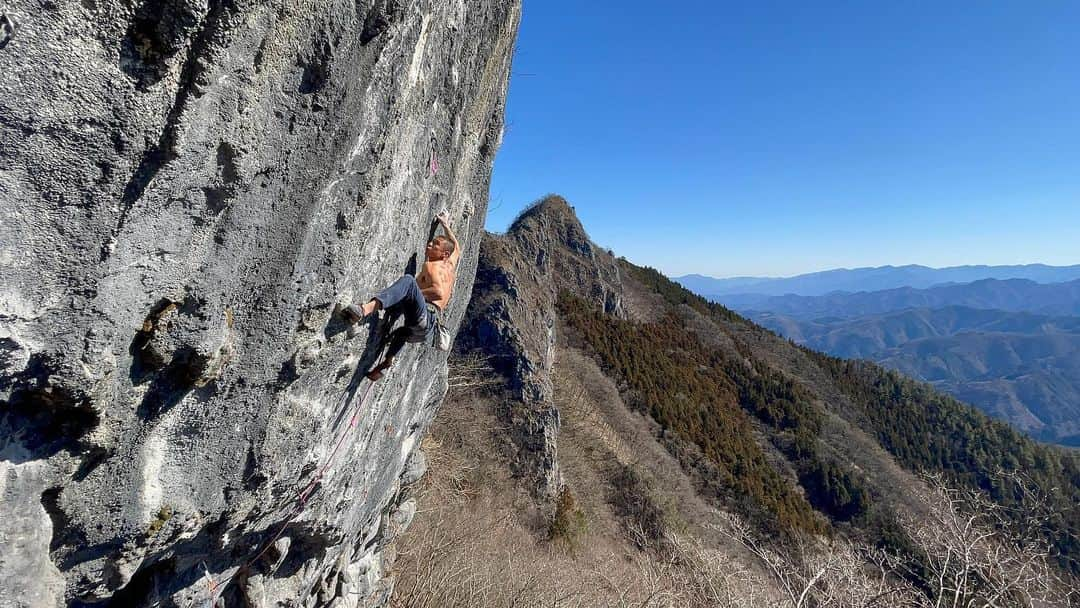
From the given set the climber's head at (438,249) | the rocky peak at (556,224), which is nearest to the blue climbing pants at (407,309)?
the climber's head at (438,249)

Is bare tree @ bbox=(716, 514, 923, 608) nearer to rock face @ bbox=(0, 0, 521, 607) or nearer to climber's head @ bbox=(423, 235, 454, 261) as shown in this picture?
climber's head @ bbox=(423, 235, 454, 261)

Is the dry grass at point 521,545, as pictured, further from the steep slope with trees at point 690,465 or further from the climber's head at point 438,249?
the climber's head at point 438,249

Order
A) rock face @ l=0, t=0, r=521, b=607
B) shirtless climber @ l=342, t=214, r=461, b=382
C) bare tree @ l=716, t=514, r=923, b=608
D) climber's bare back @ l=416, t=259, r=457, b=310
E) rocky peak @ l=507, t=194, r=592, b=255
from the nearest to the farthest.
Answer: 1. rock face @ l=0, t=0, r=521, b=607
2. shirtless climber @ l=342, t=214, r=461, b=382
3. climber's bare back @ l=416, t=259, r=457, b=310
4. bare tree @ l=716, t=514, r=923, b=608
5. rocky peak @ l=507, t=194, r=592, b=255

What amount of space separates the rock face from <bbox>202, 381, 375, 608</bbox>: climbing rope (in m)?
0.04

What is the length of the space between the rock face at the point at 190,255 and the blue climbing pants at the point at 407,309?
5.4 inches

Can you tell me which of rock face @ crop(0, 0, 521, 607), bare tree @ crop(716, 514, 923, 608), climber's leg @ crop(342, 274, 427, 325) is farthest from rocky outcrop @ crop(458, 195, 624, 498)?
rock face @ crop(0, 0, 521, 607)

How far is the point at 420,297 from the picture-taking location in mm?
4793

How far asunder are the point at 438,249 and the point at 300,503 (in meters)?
2.72

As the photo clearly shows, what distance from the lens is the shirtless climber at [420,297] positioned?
4.38m

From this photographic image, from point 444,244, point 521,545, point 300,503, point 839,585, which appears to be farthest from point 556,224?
point 300,503

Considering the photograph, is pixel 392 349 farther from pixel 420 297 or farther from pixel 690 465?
pixel 690 465

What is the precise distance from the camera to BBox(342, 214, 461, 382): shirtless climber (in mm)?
4375

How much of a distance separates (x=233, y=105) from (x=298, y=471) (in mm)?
2888

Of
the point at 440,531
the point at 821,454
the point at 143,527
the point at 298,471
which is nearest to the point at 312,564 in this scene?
the point at 298,471
